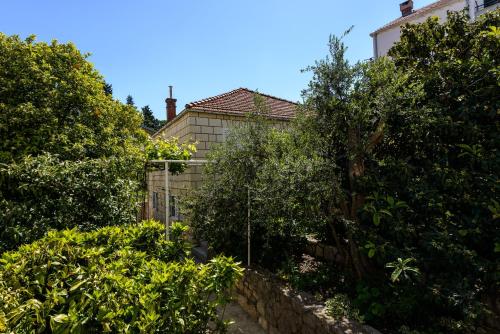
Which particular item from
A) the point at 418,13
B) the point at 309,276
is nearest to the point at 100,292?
the point at 309,276

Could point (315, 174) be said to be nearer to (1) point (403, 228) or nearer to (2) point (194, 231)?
(1) point (403, 228)

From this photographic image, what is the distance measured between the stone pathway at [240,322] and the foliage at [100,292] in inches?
77.2

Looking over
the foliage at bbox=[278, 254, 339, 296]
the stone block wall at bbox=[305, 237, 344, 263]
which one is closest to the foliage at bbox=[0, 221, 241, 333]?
the foliage at bbox=[278, 254, 339, 296]

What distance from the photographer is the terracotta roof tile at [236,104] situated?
10217mm

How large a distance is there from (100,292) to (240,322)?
323 cm

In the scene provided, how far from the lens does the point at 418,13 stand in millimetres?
20250

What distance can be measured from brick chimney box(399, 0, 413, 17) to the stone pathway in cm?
2683

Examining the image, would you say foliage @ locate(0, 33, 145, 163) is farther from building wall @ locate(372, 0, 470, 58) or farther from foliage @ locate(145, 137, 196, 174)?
building wall @ locate(372, 0, 470, 58)

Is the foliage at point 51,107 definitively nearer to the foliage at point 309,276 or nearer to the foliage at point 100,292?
the foliage at point 100,292

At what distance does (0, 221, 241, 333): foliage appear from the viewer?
2014mm

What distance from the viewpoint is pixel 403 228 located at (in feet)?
11.2

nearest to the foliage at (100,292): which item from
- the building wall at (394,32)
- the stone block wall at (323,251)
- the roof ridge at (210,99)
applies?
the stone block wall at (323,251)

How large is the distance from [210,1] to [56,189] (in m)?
6.07

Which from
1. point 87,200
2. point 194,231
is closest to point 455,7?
point 194,231
